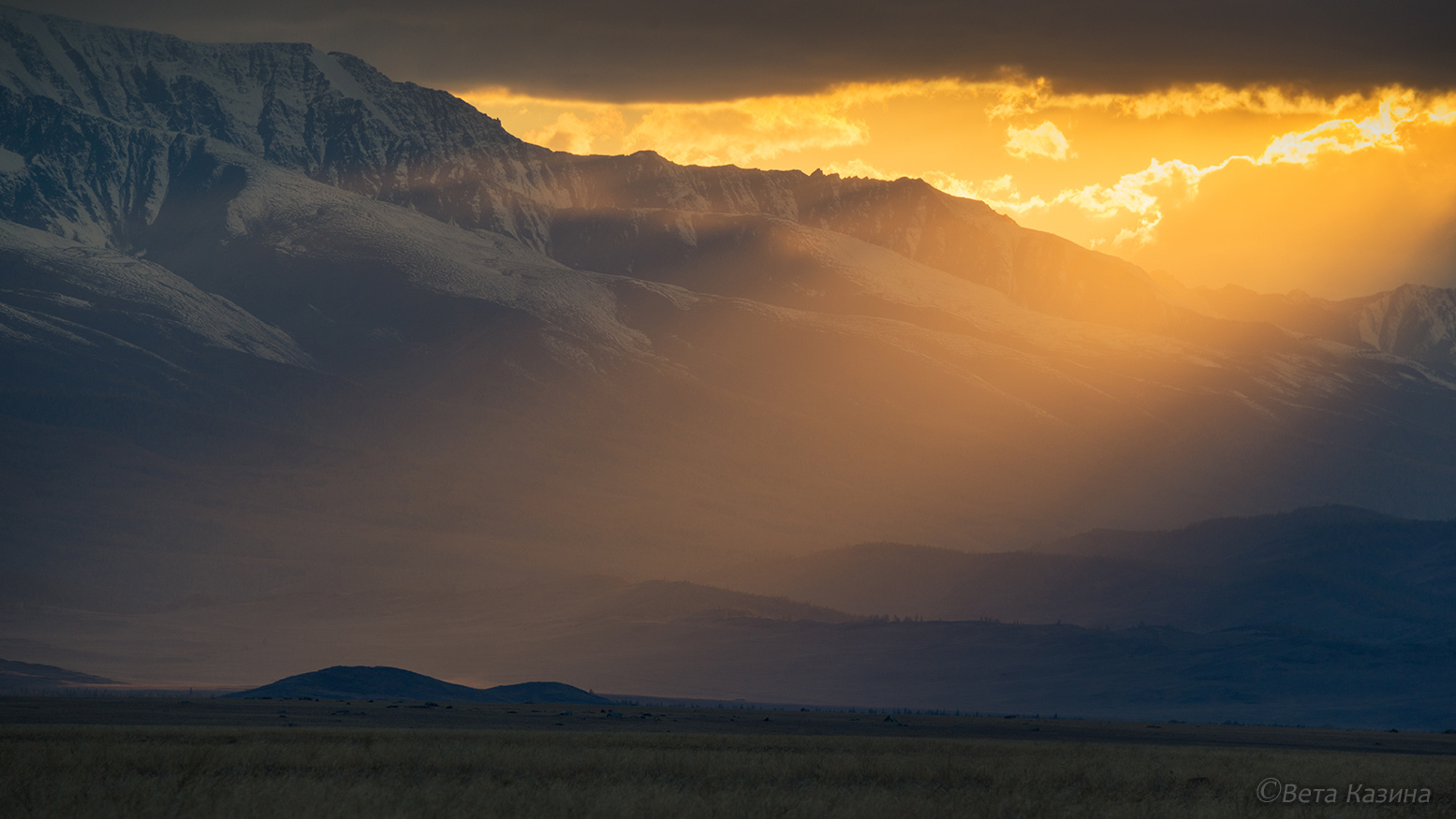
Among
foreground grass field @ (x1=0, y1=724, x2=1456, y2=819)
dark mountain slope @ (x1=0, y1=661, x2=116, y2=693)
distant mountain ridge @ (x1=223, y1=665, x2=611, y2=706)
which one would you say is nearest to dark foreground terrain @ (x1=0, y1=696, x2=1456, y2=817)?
foreground grass field @ (x1=0, y1=724, x2=1456, y2=819)

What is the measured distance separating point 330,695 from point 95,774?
9584 centimetres

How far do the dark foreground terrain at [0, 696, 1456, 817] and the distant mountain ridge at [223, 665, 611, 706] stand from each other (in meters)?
53.5

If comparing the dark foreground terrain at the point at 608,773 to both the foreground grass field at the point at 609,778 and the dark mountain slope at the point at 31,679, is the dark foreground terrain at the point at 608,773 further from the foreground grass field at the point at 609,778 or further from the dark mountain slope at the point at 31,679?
the dark mountain slope at the point at 31,679

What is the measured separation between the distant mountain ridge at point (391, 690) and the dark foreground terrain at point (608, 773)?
175 ft

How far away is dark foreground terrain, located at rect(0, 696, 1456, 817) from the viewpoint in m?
Result: 39.1

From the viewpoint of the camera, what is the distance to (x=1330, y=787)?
48.2 m

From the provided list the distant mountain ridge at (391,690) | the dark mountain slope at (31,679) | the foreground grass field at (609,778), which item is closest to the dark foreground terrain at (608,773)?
the foreground grass field at (609,778)

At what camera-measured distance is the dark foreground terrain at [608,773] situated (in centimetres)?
3912

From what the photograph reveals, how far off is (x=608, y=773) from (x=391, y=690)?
101 metres

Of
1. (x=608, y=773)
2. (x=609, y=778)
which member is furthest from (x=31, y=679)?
(x=609, y=778)

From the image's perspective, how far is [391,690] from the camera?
146m

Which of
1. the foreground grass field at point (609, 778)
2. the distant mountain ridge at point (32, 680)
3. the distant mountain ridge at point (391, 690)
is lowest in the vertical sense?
the foreground grass field at point (609, 778)

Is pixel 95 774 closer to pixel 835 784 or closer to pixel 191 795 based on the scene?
pixel 191 795

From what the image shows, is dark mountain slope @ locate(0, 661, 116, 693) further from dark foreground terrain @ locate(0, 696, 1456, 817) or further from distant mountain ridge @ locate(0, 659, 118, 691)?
dark foreground terrain @ locate(0, 696, 1456, 817)
